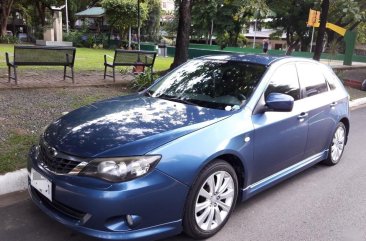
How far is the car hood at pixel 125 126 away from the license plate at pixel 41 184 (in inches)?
11.2

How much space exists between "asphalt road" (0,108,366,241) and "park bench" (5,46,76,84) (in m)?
5.04

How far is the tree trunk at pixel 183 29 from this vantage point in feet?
34.6

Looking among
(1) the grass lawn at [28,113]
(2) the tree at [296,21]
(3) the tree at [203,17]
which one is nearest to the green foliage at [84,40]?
(3) the tree at [203,17]

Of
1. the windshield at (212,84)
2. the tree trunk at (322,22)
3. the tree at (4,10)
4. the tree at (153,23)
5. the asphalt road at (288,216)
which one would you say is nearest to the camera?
the asphalt road at (288,216)

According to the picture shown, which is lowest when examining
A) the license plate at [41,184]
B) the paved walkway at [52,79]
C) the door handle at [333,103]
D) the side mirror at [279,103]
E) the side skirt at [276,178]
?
the side skirt at [276,178]

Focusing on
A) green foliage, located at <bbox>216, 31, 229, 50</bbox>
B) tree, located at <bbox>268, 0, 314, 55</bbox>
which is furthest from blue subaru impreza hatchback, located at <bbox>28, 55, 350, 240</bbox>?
green foliage, located at <bbox>216, 31, 229, 50</bbox>

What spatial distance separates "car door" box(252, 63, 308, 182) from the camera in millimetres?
4074

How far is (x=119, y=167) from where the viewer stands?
10.2ft

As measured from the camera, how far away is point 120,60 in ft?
34.4

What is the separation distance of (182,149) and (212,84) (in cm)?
137

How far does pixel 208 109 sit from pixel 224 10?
92.5 ft

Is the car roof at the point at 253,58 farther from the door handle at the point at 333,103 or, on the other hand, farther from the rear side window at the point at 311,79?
the door handle at the point at 333,103

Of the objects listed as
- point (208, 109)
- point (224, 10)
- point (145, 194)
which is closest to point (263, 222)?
point (208, 109)

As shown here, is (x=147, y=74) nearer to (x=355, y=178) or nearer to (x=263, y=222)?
(x=355, y=178)
